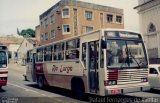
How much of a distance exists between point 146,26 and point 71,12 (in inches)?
783

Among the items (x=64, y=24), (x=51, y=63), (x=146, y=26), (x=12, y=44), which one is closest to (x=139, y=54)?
(x=51, y=63)

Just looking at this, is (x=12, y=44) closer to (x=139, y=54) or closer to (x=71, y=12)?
(x=71, y=12)

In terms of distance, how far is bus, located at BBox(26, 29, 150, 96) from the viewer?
37.3ft

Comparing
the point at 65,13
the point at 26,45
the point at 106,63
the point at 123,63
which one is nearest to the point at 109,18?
the point at 65,13

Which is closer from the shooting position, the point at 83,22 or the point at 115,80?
the point at 115,80

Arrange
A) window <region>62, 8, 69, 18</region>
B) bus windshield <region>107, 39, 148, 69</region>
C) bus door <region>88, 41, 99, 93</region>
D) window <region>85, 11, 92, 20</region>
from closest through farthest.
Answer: bus windshield <region>107, 39, 148, 69</region>, bus door <region>88, 41, 99, 93</region>, window <region>62, 8, 69, 18</region>, window <region>85, 11, 92, 20</region>

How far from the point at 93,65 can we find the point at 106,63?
40.5 inches

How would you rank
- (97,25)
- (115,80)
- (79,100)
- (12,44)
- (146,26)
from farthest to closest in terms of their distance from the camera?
(12,44), (97,25), (146,26), (79,100), (115,80)

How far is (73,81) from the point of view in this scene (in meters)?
14.3

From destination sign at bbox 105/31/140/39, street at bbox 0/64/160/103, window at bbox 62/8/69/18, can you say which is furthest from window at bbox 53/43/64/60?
window at bbox 62/8/69/18

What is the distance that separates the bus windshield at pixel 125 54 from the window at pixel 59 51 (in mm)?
4354

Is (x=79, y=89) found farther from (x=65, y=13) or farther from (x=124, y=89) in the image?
(x=65, y=13)

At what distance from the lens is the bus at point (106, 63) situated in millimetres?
11367

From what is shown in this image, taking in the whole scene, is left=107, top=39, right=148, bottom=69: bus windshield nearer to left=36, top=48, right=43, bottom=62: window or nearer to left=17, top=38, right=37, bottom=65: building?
left=36, top=48, right=43, bottom=62: window
